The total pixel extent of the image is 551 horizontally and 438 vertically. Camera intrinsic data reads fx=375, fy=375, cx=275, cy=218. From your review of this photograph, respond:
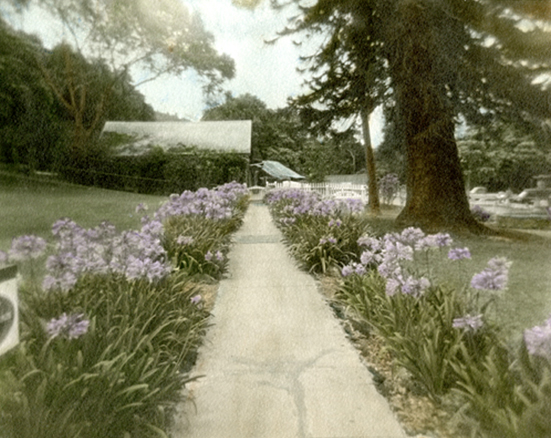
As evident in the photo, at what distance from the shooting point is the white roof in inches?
63.1

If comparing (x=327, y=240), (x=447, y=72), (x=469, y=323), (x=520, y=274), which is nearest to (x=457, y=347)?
(x=469, y=323)

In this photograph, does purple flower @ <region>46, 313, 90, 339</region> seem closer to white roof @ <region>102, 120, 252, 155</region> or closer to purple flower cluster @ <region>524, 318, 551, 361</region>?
white roof @ <region>102, 120, 252, 155</region>

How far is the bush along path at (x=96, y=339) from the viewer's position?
1224mm

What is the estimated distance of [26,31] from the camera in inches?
54.1

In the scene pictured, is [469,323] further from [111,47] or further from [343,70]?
[111,47]

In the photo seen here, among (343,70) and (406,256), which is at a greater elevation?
(343,70)

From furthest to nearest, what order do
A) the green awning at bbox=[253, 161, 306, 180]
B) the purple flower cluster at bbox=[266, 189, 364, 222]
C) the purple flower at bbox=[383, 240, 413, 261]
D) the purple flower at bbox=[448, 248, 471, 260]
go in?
the purple flower cluster at bbox=[266, 189, 364, 222] < the purple flower at bbox=[383, 240, 413, 261] < the purple flower at bbox=[448, 248, 471, 260] < the green awning at bbox=[253, 161, 306, 180]

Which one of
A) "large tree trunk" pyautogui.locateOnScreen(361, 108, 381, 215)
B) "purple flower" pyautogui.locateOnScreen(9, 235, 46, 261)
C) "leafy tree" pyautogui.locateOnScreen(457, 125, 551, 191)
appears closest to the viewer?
"purple flower" pyautogui.locateOnScreen(9, 235, 46, 261)

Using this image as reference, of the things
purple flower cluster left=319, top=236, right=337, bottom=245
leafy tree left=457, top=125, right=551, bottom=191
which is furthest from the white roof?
purple flower cluster left=319, top=236, right=337, bottom=245

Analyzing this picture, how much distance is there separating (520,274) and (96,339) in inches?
82.5

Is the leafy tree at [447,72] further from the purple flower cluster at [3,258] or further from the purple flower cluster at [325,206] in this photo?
the purple flower cluster at [3,258]

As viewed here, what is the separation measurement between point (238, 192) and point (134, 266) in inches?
31.7

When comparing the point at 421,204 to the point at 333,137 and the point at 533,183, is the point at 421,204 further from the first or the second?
the point at 333,137

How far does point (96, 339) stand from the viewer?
5.03 ft
